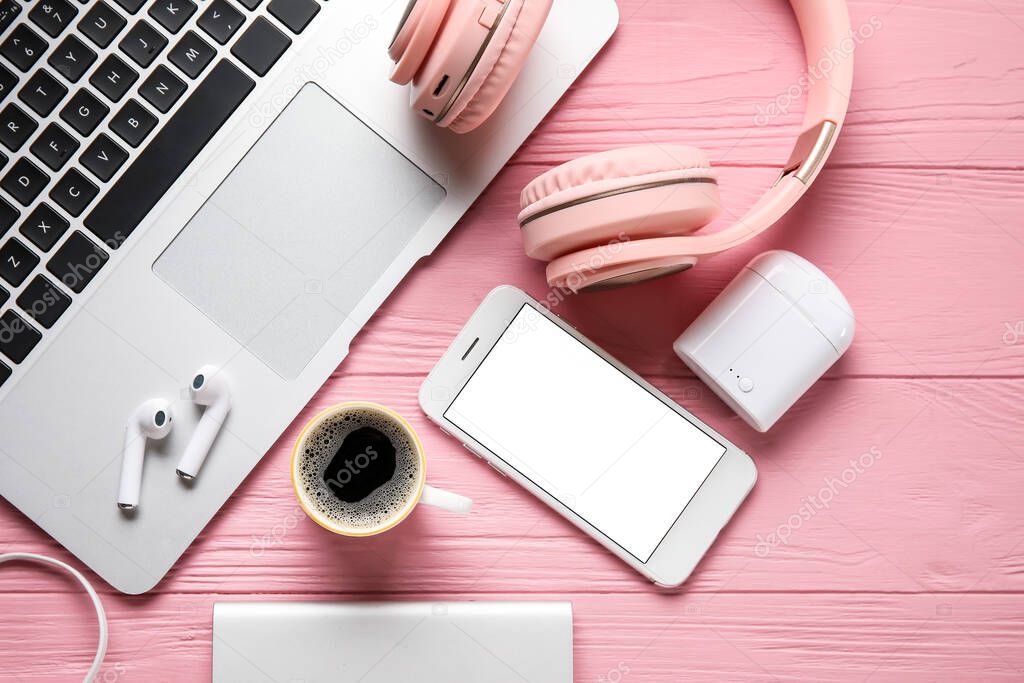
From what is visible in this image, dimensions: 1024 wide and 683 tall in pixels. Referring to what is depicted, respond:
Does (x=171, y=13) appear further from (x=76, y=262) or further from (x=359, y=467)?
(x=359, y=467)

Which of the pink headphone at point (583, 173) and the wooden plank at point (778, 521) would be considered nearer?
the pink headphone at point (583, 173)

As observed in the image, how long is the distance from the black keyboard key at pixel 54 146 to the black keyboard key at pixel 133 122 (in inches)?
1.3

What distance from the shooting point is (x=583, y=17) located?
67 centimetres

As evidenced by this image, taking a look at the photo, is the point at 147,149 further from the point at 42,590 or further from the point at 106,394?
the point at 42,590

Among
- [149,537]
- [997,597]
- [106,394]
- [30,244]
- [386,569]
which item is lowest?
[997,597]

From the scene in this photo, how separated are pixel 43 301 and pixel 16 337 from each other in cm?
3

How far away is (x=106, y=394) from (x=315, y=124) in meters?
0.27

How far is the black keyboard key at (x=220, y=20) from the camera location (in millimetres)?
603

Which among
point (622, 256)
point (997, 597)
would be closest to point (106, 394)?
point (622, 256)

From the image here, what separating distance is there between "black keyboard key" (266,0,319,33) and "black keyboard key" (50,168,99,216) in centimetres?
19

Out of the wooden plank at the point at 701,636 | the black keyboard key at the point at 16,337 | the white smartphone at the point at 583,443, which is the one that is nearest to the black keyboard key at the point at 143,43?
the black keyboard key at the point at 16,337

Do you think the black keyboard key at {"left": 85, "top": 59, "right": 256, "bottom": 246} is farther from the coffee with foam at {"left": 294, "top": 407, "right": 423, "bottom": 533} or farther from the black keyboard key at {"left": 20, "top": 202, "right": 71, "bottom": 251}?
the coffee with foam at {"left": 294, "top": 407, "right": 423, "bottom": 533}
